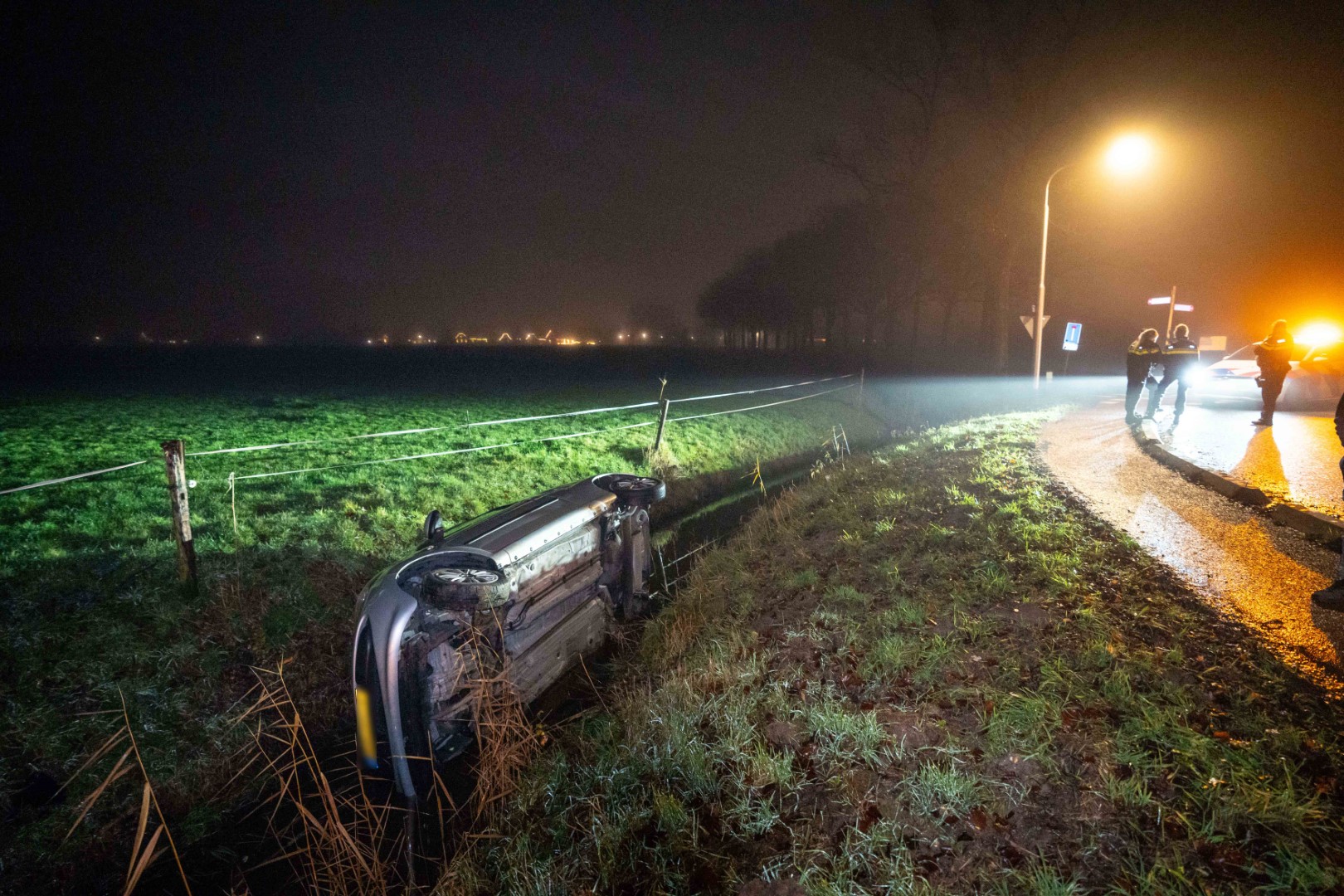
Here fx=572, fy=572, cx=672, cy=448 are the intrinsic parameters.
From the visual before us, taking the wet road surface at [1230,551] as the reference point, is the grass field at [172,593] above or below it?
below

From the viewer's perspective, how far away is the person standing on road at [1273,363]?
9.12m

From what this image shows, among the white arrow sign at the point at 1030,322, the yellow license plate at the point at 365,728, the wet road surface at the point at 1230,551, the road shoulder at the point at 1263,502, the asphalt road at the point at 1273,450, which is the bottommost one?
the yellow license plate at the point at 365,728

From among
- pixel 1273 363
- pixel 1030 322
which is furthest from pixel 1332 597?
pixel 1030 322

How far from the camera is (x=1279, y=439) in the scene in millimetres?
8023

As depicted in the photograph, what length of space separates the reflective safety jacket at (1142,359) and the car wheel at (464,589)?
11.2 metres

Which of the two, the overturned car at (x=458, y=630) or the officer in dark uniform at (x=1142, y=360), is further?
the officer in dark uniform at (x=1142, y=360)

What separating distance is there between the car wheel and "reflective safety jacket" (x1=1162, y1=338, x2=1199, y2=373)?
11.7 meters

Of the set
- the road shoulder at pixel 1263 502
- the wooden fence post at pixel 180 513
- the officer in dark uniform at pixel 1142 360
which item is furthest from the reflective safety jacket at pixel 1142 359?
the wooden fence post at pixel 180 513

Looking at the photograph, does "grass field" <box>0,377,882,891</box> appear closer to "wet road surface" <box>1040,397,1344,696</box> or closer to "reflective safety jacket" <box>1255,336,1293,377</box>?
"wet road surface" <box>1040,397,1344,696</box>

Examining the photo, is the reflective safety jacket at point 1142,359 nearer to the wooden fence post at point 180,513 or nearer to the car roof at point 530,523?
the car roof at point 530,523

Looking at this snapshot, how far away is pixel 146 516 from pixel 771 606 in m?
6.96

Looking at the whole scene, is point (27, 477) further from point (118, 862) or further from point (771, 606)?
point (771, 606)

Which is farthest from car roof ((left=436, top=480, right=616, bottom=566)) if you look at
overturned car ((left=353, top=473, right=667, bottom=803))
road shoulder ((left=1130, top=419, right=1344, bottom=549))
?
road shoulder ((left=1130, top=419, right=1344, bottom=549))

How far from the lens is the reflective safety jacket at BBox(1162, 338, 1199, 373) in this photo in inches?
387
